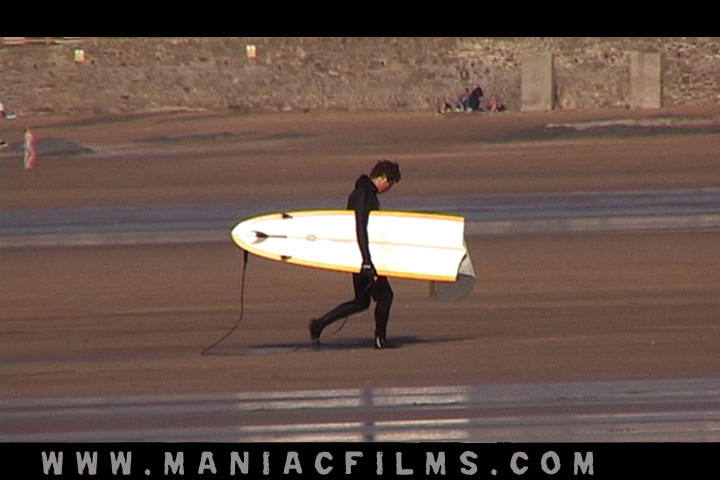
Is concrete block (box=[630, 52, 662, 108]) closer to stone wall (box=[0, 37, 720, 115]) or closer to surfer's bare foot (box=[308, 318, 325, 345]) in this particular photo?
stone wall (box=[0, 37, 720, 115])

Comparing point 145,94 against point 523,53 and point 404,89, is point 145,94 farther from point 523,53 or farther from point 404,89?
point 523,53

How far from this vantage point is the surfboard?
48.4 ft

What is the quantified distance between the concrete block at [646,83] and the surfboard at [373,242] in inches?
1541

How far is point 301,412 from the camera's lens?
11.7m

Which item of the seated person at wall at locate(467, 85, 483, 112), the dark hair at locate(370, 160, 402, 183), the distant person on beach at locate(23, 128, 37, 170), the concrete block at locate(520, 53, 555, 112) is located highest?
the concrete block at locate(520, 53, 555, 112)

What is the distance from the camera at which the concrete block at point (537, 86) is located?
54.1 metres

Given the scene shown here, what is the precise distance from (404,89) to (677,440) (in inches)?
1857

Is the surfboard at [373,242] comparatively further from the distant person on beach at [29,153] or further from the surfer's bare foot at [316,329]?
the distant person on beach at [29,153]

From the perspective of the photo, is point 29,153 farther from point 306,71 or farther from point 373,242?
point 373,242

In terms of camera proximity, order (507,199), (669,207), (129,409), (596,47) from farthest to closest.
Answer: (596,47)
(507,199)
(669,207)
(129,409)

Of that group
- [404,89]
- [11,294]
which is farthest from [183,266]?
[404,89]

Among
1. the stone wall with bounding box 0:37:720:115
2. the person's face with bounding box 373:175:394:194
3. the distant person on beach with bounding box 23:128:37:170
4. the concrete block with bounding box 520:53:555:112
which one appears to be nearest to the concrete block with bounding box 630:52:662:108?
the stone wall with bounding box 0:37:720:115

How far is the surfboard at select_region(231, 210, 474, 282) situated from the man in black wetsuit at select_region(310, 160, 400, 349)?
0.33 metres

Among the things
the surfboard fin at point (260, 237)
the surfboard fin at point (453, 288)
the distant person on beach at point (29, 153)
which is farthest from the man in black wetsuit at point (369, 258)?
the distant person on beach at point (29, 153)
